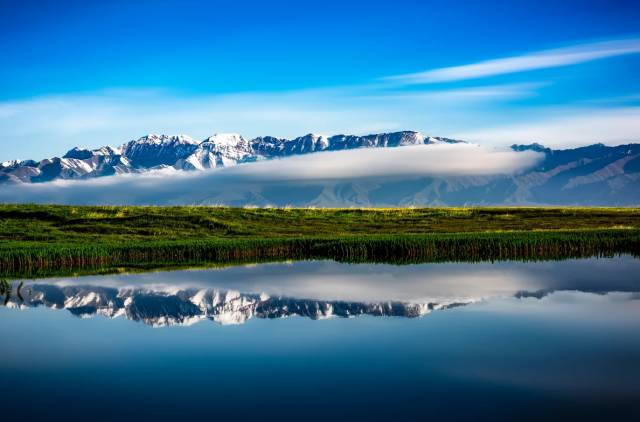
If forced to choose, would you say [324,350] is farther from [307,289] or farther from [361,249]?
[361,249]

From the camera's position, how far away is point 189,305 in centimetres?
3650

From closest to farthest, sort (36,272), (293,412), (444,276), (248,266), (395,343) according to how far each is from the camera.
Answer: (293,412)
(395,343)
(444,276)
(36,272)
(248,266)

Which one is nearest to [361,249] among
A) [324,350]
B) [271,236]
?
[271,236]

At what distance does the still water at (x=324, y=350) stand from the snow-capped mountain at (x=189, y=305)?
0.36 feet

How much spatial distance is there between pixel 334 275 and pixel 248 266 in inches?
373

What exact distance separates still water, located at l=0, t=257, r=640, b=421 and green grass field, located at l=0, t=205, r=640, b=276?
Answer: 49.9 ft

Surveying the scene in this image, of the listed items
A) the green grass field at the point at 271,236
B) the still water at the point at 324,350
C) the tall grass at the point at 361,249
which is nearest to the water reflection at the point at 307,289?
the still water at the point at 324,350

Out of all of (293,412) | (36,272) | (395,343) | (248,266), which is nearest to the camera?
(293,412)

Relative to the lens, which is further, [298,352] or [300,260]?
[300,260]

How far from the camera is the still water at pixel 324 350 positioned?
Result: 18.7 m

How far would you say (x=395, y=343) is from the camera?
86.1 feet

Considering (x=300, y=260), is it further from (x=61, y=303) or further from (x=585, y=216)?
(x=585, y=216)

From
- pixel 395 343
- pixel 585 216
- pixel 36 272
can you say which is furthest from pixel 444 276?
pixel 585 216

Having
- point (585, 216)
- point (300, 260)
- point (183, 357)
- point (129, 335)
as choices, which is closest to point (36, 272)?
point (300, 260)
